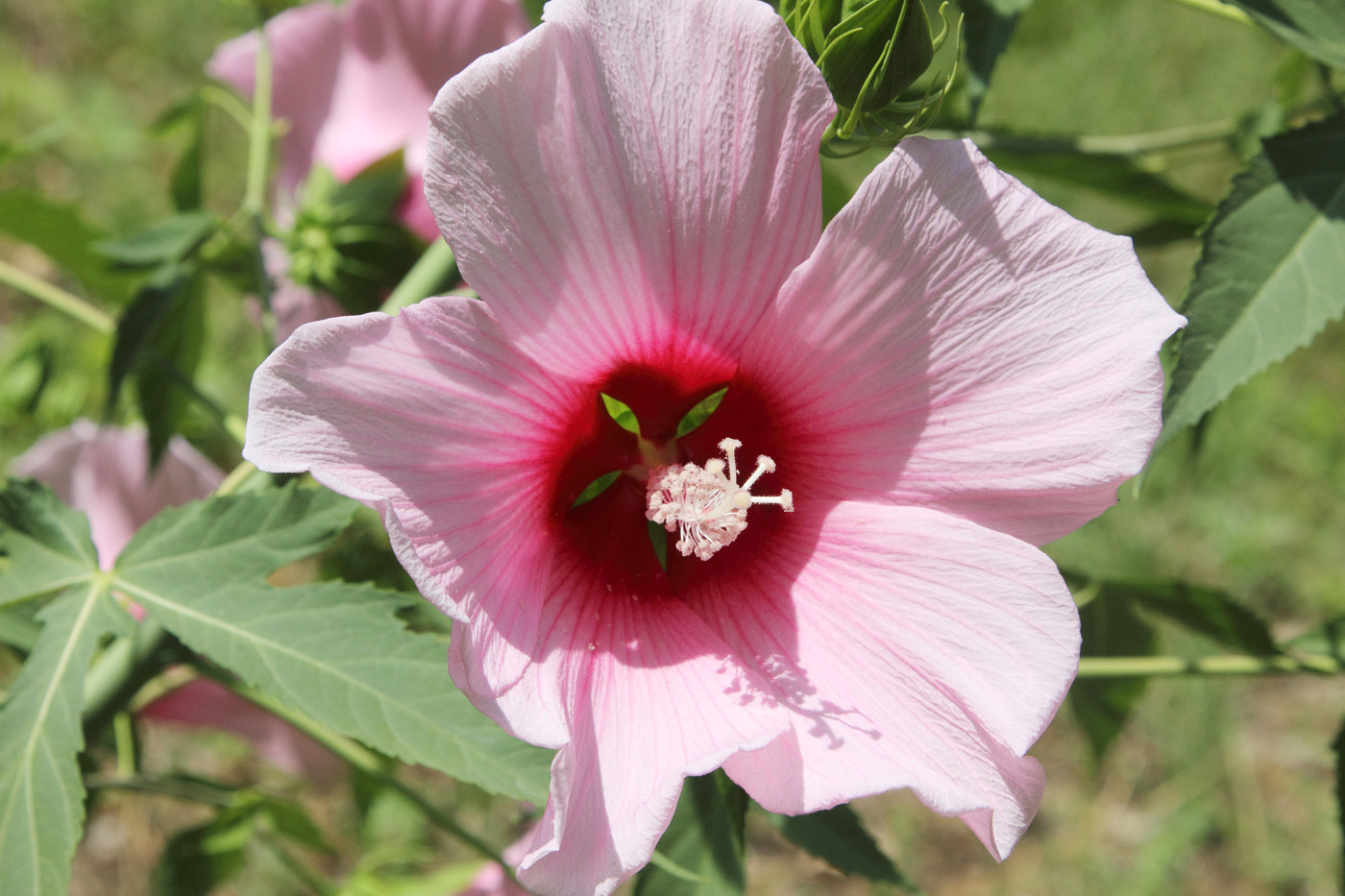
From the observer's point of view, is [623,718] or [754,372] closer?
[623,718]

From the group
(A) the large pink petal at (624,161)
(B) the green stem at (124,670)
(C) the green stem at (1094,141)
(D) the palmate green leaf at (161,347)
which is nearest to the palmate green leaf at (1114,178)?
(C) the green stem at (1094,141)

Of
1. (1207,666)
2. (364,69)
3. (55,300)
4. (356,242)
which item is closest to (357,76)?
(364,69)

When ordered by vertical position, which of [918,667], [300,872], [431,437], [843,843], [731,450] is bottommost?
[300,872]

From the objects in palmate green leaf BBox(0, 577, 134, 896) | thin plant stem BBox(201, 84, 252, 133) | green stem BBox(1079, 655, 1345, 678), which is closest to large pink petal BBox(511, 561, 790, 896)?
palmate green leaf BBox(0, 577, 134, 896)

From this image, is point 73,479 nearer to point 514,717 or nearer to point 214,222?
point 214,222

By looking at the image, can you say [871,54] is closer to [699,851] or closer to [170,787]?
[699,851]

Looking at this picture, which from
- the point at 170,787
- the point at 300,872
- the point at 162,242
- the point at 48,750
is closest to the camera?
the point at 48,750

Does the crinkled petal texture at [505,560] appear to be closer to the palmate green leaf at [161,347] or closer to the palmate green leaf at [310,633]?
the palmate green leaf at [310,633]
